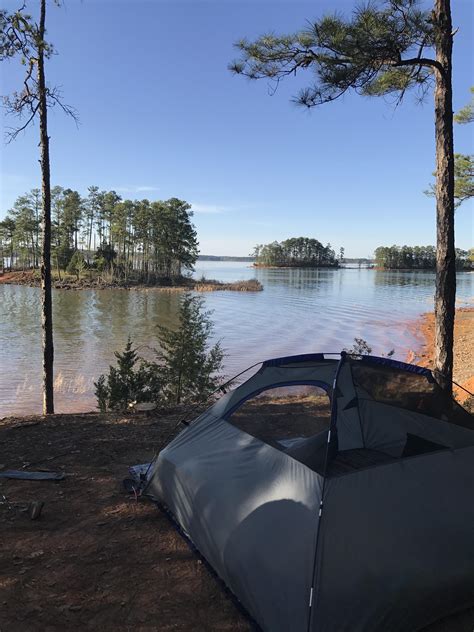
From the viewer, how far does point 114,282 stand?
57.8m

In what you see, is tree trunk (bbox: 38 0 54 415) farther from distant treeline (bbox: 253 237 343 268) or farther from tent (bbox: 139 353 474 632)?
distant treeline (bbox: 253 237 343 268)

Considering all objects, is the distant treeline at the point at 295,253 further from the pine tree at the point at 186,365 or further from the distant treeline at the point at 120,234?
the pine tree at the point at 186,365

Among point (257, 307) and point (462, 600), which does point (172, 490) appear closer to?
point (462, 600)

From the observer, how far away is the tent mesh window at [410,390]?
3.63 metres

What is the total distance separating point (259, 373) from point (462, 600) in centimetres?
221

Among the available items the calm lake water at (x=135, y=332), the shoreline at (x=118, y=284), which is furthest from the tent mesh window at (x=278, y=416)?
the shoreline at (x=118, y=284)

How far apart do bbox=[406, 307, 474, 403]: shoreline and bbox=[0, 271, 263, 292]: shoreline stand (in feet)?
91.1

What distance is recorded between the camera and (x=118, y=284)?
188ft

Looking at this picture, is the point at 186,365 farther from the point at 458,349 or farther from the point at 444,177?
the point at 458,349

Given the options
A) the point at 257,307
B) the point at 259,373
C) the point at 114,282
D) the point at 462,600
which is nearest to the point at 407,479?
the point at 462,600

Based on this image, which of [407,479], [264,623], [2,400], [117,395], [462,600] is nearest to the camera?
[264,623]

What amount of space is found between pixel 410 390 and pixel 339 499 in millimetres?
1286

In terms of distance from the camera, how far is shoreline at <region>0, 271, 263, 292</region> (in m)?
54.1

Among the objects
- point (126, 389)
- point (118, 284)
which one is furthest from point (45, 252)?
point (118, 284)
